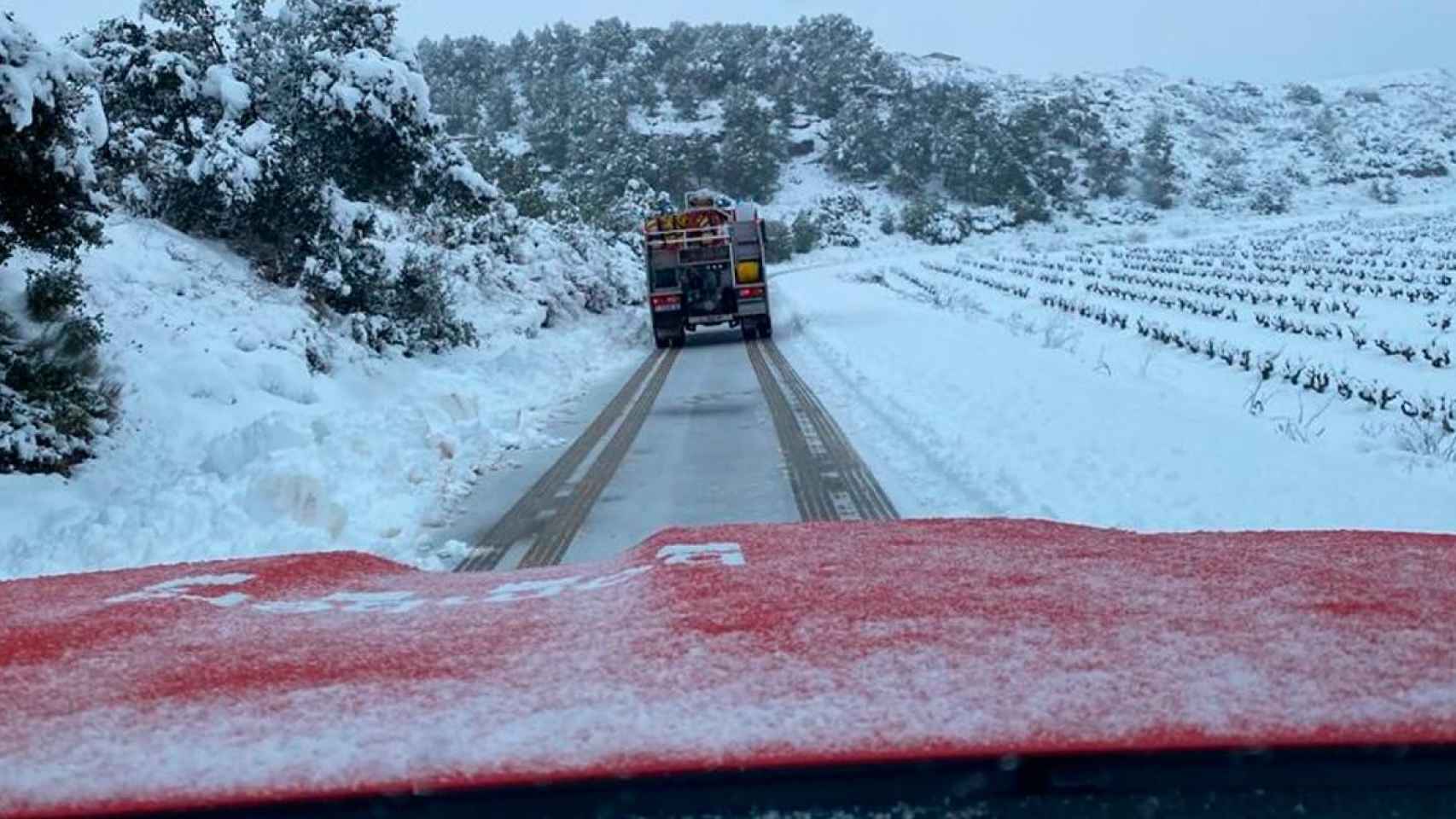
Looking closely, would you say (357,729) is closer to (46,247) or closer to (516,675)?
(516,675)

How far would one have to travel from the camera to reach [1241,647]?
2.67m

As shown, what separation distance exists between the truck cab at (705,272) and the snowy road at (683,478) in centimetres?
1053

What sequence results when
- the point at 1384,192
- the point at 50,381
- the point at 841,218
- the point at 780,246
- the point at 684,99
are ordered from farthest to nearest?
the point at 684,99
the point at 1384,192
the point at 841,218
the point at 780,246
the point at 50,381

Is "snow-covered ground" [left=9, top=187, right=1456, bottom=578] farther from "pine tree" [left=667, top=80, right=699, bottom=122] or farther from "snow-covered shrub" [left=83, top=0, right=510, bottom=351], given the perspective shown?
"pine tree" [left=667, top=80, right=699, bottom=122]

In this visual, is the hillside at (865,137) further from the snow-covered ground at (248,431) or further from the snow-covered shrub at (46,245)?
the snow-covered shrub at (46,245)

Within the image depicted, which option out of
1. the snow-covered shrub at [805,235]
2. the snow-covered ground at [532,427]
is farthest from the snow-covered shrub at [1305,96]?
the snow-covered ground at [532,427]

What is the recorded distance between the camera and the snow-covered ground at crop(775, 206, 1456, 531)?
934 centimetres

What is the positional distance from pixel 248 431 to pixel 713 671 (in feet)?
32.5

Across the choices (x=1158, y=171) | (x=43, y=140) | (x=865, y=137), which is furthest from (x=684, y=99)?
(x=43, y=140)

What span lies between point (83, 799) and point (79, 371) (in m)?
11.7

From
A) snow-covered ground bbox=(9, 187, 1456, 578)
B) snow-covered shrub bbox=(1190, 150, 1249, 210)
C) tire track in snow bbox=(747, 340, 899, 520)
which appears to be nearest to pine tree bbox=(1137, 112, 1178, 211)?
snow-covered shrub bbox=(1190, 150, 1249, 210)

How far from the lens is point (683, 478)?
1165cm

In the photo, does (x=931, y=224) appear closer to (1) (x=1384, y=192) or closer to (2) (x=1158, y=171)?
(2) (x=1158, y=171)

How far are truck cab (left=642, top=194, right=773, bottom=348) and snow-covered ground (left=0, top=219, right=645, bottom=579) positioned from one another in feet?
23.4
